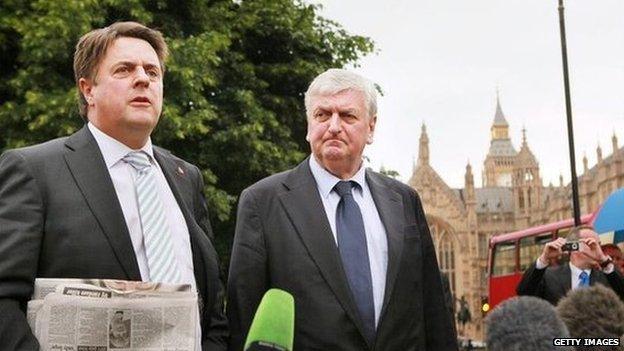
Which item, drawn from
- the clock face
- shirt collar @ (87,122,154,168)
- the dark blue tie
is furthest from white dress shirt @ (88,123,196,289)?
the clock face

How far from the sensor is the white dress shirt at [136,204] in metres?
2.91

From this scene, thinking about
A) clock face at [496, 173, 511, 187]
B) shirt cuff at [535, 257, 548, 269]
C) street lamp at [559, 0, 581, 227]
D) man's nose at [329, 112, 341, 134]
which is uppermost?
clock face at [496, 173, 511, 187]

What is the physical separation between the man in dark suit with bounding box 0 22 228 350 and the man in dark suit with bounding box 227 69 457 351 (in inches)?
11.0

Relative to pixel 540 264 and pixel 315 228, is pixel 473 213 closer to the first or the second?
pixel 540 264

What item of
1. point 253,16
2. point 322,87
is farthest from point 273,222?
point 253,16

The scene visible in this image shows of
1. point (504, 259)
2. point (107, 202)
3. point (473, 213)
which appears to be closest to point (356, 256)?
point (107, 202)

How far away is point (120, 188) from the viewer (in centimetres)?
297

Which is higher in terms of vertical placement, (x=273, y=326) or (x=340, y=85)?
(x=340, y=85)

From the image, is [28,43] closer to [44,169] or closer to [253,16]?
[253,16]

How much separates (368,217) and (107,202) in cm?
115

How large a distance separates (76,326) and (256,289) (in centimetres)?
96

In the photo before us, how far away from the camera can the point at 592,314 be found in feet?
11.0

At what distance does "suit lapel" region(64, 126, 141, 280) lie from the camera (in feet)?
9.25

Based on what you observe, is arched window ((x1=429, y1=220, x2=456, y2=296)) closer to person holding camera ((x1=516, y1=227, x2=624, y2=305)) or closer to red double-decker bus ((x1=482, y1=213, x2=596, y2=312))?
red double-decker bus ((x1=482, y1=213, x2=596, y2=312))
